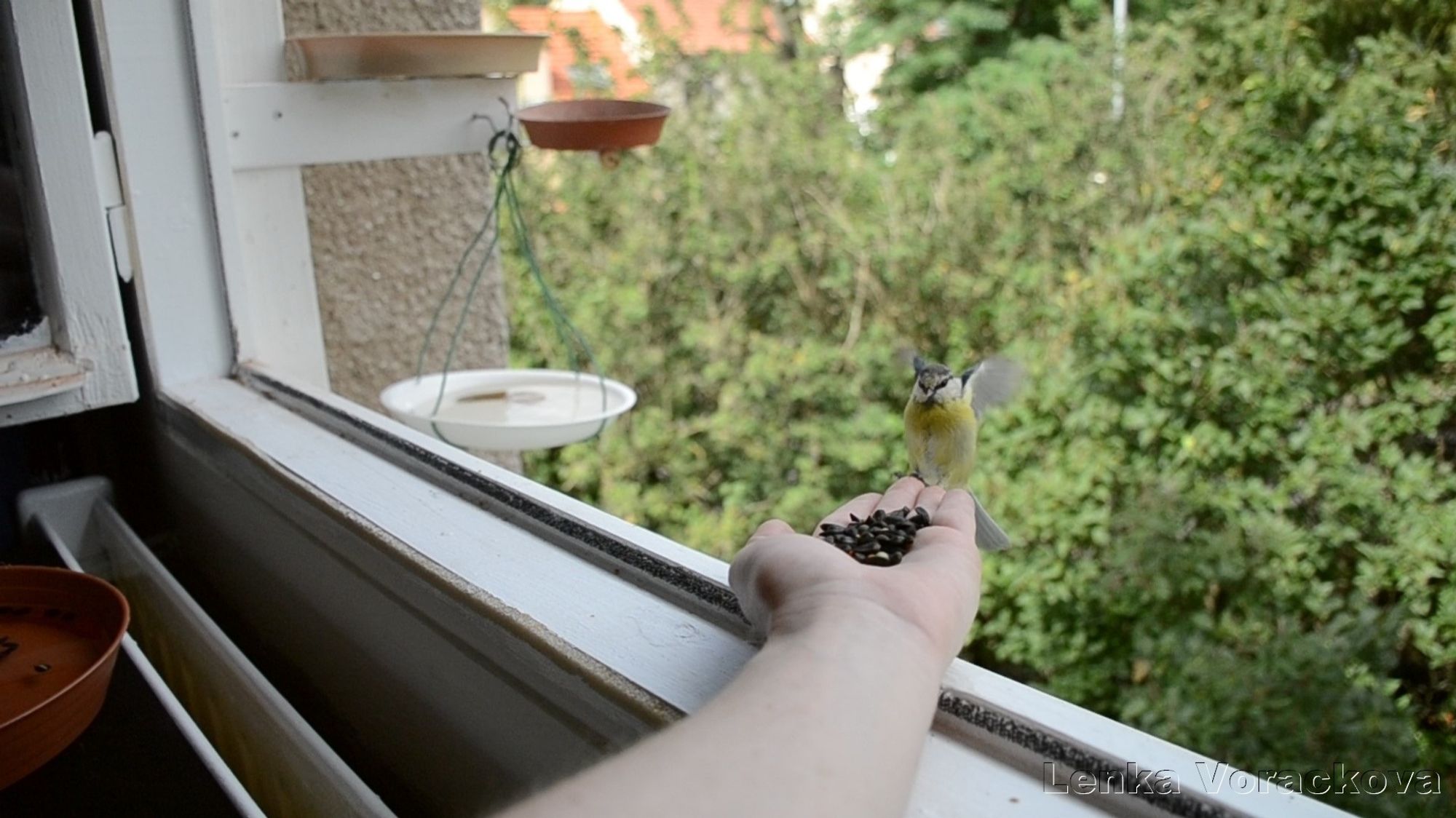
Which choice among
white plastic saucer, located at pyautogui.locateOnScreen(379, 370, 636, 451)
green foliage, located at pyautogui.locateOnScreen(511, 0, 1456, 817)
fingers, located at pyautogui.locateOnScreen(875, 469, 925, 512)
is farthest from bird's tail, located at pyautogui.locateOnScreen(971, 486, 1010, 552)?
green foliage, located at pyautogui.locateOnScreen(511, 0, 1456, 817)

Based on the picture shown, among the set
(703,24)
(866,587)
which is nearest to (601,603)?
(866,587)

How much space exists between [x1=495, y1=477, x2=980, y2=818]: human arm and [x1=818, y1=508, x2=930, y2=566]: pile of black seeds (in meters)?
0.02

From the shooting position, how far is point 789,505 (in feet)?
10.8

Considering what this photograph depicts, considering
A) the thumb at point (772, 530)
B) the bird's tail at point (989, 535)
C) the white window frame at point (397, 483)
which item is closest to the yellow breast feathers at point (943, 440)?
A: the bird's tail at point (989, 535)

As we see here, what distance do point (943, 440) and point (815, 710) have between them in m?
0.89

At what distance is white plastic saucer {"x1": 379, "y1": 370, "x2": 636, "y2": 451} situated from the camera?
1345 mm

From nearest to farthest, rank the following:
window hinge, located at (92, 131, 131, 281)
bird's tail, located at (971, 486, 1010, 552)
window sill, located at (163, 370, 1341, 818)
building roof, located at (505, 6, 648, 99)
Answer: window sill, located at (163, 370, 1341, 818)
bird's tail, located at (971, 486, 1010, 552)
window hinge, located at (92, 131, 131, 281)
building roof, located at (505, 6, 648, 99)

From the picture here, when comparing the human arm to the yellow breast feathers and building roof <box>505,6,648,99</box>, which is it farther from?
building roof <box>505,6,648,99</box>

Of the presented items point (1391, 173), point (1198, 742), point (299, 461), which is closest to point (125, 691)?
point (299, 461)

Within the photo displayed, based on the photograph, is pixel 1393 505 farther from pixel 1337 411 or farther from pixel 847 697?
pixel 847 697

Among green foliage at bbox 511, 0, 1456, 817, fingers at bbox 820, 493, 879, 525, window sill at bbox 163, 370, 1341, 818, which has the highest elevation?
fingers at bbox 820, 493, 879, 525

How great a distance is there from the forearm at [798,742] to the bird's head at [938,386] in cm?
85

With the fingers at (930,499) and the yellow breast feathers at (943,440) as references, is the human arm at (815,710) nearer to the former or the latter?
the fingers at (930,499)

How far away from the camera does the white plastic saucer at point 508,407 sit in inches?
52.9
